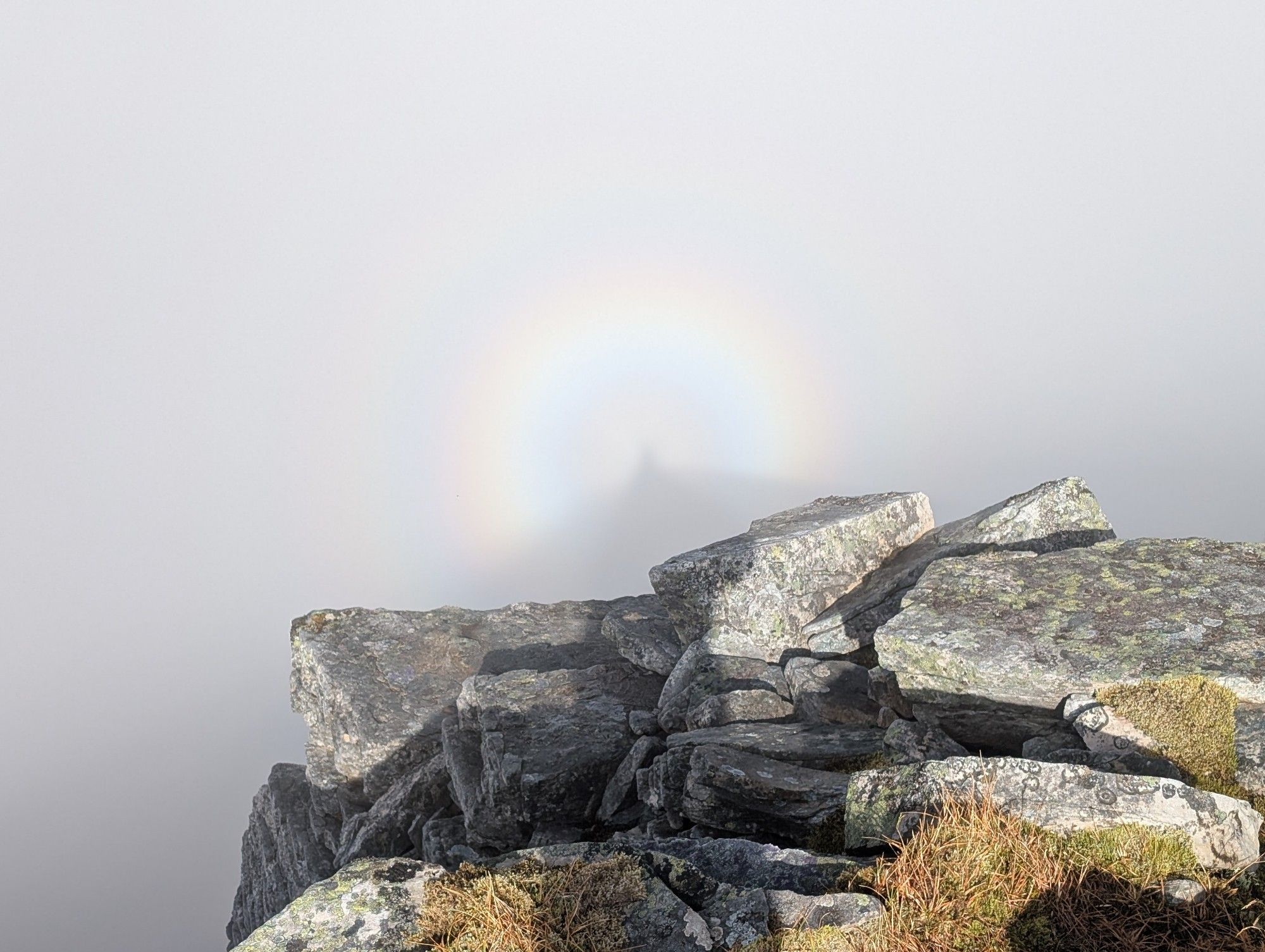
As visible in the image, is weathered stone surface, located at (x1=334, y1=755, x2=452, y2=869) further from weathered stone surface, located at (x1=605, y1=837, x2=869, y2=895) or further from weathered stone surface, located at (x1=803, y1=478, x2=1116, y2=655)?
weathered stone surface, located at (x1=605, y1=837, x2=869, y2=895)

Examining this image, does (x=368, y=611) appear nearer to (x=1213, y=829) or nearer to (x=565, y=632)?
(x=565, y=632)

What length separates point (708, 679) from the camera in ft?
59.8

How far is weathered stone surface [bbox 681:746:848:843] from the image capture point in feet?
39.0

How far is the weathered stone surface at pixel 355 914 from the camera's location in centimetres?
843

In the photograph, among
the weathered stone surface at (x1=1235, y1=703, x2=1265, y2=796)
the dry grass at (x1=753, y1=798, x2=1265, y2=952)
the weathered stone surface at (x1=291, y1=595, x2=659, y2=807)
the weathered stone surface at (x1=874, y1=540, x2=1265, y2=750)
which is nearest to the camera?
the dry grass at (x1=753, y1=798, x2=1265, y2=952)

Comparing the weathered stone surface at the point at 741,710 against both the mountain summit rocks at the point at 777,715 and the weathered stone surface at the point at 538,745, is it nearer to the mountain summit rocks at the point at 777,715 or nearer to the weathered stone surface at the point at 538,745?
the mountain summit rocks at the point at 777,715

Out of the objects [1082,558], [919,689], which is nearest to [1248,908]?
[919,689]

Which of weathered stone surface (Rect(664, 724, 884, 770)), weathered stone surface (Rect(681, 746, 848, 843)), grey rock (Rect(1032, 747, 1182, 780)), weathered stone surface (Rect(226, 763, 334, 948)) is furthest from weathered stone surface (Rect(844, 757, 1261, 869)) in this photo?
weathered stone surface (Rect(226, 763, 334, 948))

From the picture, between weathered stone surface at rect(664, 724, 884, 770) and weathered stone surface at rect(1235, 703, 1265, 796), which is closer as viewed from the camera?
weathered stone surface at rect(1235, 703, 1265, 796)

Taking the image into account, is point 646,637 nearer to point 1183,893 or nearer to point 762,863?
point 762,863

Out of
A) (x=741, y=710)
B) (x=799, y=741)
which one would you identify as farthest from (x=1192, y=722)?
(x=741, y=710)

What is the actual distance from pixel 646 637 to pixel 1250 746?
1307cm

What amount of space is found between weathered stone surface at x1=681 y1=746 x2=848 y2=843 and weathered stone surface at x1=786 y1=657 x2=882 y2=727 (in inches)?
102

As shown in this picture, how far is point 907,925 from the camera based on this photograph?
24.5 ft
